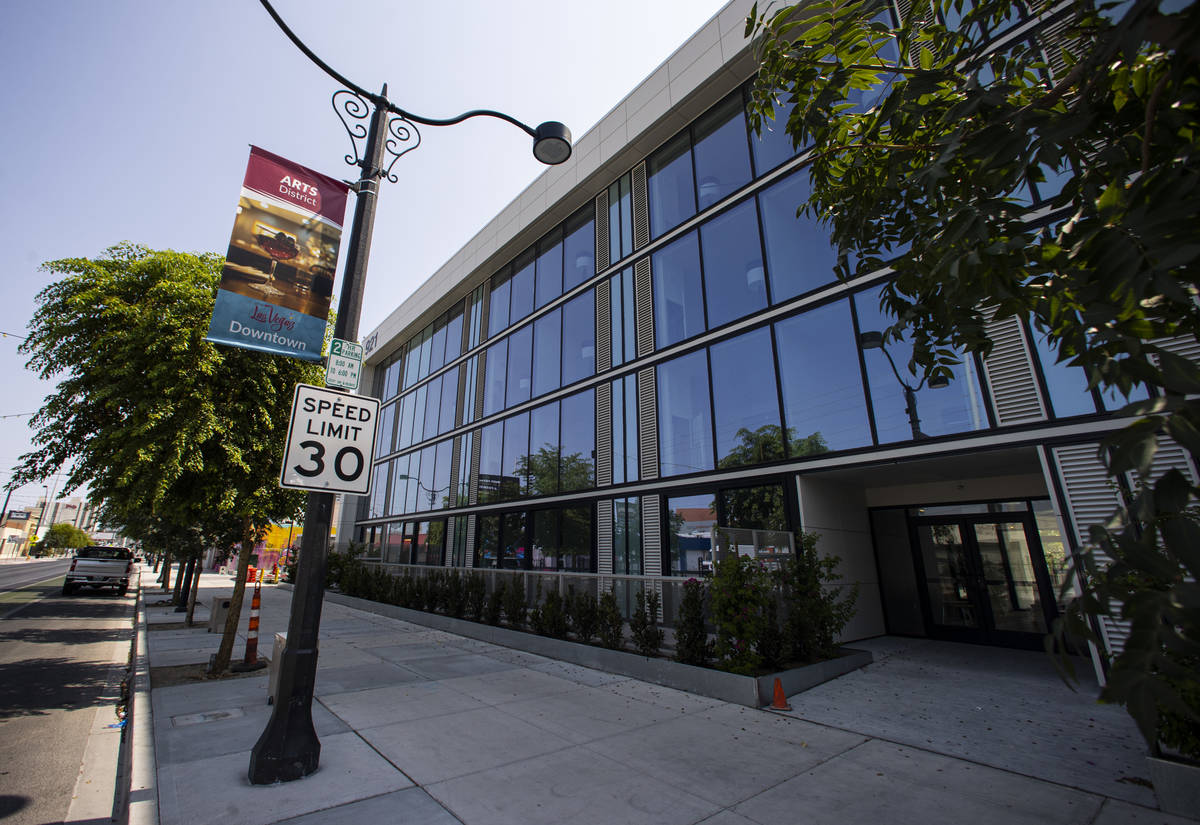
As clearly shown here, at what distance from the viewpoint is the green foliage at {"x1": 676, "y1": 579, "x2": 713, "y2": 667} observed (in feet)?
26.2

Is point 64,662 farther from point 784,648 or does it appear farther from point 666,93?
point 666,93

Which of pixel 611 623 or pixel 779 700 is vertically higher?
pixel 611 623

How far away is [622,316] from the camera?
1585 centimetres

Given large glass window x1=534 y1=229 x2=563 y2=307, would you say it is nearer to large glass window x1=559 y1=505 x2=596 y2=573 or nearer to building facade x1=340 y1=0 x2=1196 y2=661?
building facade x1=340 y1=0 x2=1196 y2=661

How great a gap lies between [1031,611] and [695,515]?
6.16m

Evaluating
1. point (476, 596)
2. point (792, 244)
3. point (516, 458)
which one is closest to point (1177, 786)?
point (792, 244)

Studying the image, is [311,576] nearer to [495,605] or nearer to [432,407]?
[495,605]

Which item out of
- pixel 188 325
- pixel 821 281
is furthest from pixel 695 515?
pixel 188 325

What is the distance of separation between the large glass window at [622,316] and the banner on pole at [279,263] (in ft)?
33.5

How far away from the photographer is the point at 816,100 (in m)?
3.27

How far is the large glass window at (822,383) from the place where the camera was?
10.1 m

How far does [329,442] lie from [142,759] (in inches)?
125

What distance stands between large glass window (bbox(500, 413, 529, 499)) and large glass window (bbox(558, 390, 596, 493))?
1924mm

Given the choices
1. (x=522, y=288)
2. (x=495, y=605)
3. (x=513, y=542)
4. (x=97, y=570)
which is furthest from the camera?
(x=97, y=570)
